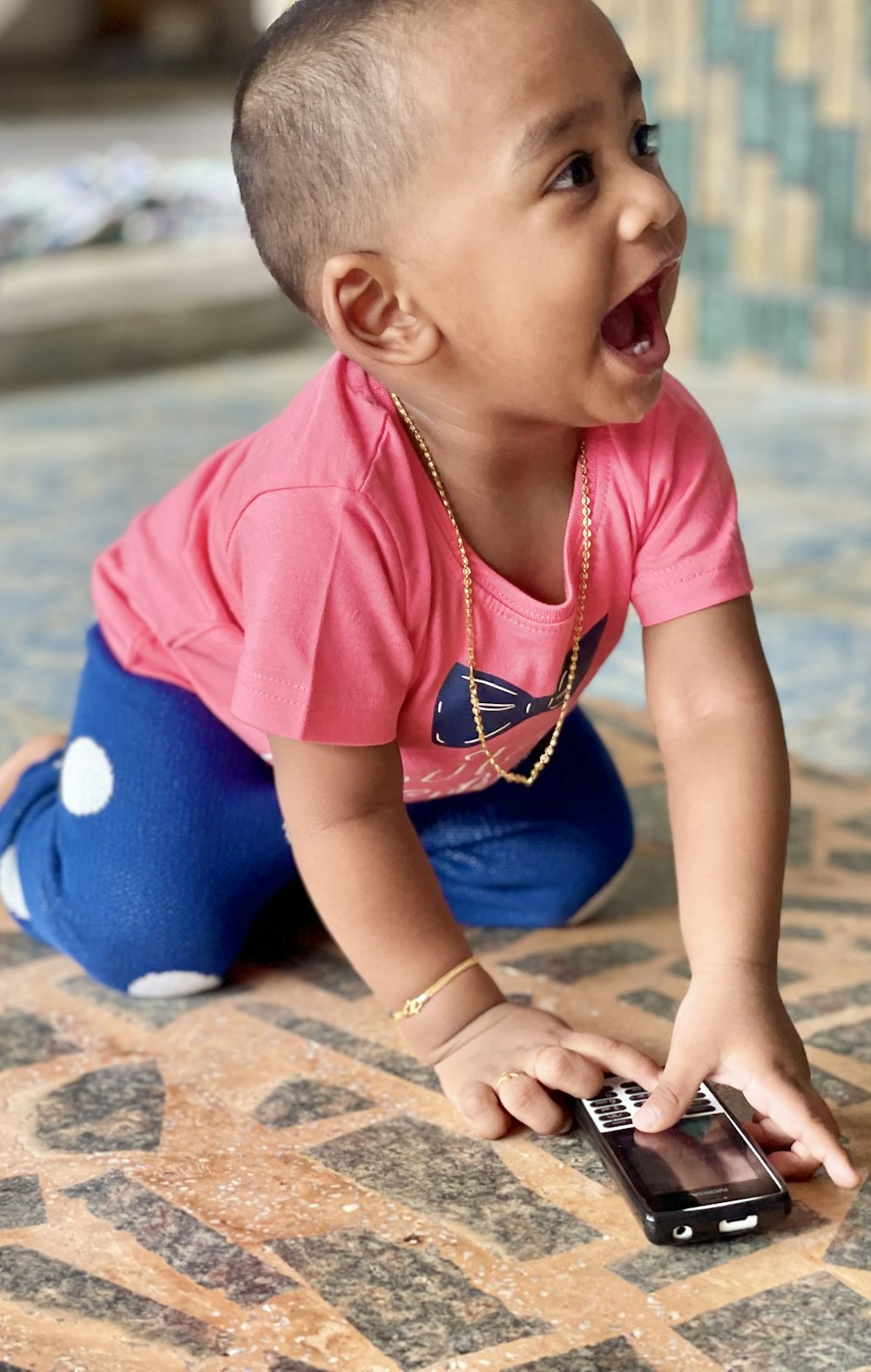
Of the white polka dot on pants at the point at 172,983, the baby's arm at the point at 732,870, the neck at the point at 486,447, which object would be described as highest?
the neck at the point at 486,447

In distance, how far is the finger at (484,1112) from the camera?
0.95 m

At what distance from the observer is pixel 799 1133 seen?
0.88 metres

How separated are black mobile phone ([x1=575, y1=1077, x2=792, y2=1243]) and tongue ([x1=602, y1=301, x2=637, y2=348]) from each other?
39 cm

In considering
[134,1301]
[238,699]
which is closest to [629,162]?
[238,699]

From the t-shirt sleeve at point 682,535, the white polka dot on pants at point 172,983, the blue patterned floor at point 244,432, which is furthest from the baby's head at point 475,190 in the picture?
the blue patterned floor at point 244,432

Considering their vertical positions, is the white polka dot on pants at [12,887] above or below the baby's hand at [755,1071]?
below

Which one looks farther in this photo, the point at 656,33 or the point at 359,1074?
the point at 656,33

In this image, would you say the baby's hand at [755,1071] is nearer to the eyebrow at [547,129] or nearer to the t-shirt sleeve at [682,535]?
the t-shirt sleeve at [682,535]

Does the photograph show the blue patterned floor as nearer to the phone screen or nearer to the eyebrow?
the phone screen

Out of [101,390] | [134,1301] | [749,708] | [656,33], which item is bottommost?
[101,390]

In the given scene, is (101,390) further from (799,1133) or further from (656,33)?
(799,1133)

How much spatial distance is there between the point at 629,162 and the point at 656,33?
2.39 m

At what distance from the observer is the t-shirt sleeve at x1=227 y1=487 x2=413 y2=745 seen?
0.94 metres

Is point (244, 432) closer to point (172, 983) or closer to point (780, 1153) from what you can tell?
point (172, 983)
